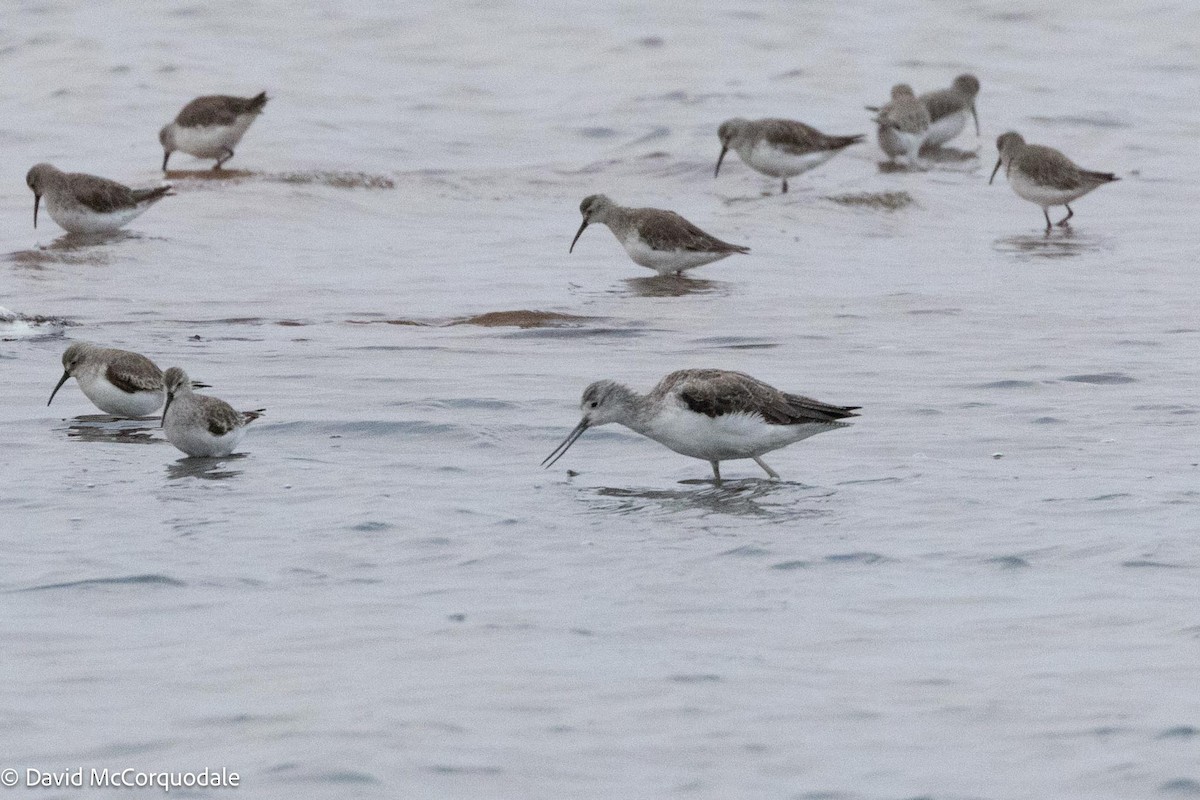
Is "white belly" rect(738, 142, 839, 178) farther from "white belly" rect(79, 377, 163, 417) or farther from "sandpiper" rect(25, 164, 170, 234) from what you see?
"white belly" rect(79, 377, 163, 417)

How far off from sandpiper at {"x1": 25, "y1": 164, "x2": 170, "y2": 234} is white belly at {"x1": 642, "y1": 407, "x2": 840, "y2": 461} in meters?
10.6

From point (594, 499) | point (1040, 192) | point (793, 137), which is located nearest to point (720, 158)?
point (793, 137)

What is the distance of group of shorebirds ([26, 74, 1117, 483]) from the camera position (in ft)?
32.7

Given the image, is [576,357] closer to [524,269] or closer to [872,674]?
[524,269]

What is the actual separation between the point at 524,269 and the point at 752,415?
26.1 feet

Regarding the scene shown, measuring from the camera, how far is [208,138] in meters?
22.8

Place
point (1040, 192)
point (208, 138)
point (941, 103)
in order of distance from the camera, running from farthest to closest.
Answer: point (941, 103)
point (208, 138)
point (1040, 192)

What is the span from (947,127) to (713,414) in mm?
17548

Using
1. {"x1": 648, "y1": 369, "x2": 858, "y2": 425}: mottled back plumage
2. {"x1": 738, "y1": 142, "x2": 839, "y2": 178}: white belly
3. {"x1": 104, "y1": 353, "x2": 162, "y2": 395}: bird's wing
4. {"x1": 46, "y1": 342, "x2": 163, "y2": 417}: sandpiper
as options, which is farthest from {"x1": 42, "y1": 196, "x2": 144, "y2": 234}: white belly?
{"x1": 648, "y1": 369, "x2": 858, "y2": 425}: mottled back plumage

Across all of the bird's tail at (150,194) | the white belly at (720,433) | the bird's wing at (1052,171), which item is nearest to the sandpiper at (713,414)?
the white belly at (720,433)

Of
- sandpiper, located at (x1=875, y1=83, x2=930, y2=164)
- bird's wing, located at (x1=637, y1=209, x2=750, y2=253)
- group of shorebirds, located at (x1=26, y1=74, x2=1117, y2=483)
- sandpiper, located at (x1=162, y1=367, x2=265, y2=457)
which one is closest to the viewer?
group of shorebirds, located at (x1=26, y1=74, x2=1117, y2=483)

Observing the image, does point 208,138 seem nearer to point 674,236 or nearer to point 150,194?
point 150,194

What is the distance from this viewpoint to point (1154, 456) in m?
10.2

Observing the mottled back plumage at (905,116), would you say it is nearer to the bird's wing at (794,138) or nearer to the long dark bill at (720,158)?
the bird's wing at (794,138)
